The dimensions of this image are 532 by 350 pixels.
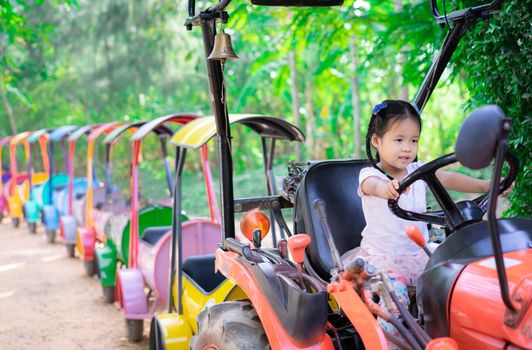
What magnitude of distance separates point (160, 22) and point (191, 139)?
45.3 ft

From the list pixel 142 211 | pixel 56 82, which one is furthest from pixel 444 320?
pixel 56 82

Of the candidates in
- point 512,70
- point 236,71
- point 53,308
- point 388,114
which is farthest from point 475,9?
point 236,71

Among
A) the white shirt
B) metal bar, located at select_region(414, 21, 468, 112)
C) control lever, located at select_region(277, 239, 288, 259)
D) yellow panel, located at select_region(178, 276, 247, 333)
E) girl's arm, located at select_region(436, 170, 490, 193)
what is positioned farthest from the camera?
yellow panel, located at select_region(178, 276, 247, 333)

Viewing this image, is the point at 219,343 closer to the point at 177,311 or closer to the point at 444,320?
the point at 444,320

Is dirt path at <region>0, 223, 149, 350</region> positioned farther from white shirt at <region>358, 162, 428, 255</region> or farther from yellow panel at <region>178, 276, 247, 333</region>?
white shirt at <region>358, 162, 428, 255</region>

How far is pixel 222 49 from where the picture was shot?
3135mm

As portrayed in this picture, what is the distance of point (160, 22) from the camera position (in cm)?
1780

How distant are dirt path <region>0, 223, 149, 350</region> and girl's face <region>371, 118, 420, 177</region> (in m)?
3.34

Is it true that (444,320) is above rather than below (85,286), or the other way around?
above

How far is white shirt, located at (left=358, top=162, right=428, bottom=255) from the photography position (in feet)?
10.1

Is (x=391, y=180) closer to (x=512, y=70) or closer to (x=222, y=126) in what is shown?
(x=222, y=126)

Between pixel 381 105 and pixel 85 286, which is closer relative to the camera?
pixel 381 105

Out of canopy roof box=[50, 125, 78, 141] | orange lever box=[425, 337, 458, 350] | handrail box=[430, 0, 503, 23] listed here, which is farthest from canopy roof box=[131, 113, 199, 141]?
canopy roof box=[50, 125, 78, 141]

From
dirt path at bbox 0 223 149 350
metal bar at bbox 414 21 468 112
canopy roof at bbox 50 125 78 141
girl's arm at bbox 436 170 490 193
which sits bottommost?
dirt path at bbox 0 223 149 350
